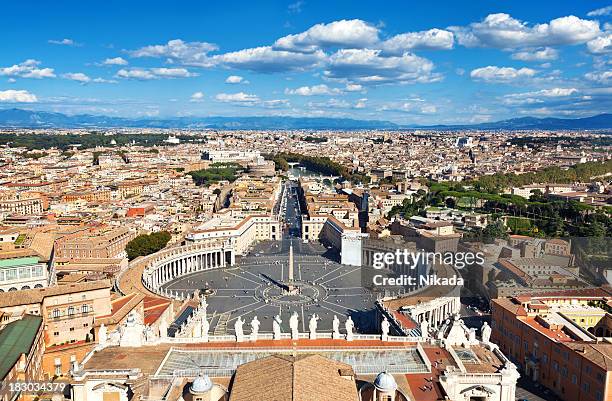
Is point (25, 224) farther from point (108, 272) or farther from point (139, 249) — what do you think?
point (108, 272)

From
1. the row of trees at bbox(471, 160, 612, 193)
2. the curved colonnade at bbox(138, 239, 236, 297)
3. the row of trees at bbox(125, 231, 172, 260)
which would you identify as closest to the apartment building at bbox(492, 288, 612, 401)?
the curved colonnade at bbox(138, 239, 236, 297)

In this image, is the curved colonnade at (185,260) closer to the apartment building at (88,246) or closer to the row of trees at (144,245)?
the row of trees at (144,245)

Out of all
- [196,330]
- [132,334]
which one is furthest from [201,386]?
[196,330]

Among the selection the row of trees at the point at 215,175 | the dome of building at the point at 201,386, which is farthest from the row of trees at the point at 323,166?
the dome of building at the point at 201,386

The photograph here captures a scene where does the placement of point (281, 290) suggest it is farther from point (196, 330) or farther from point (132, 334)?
point (132, 334)

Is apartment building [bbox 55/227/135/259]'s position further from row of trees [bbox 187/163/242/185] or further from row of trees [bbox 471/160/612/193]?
row of trees [bbox 471/160/612/193]

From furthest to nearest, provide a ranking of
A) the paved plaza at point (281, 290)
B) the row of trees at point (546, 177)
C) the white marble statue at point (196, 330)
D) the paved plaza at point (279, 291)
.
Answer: the row of trees at point (546, 177), the paved plaza at point (279, 291), the paved plaza at point (281, 290), the white marble statue at point (196, 330)

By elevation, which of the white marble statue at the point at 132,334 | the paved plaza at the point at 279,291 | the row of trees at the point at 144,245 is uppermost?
the white marble statue at the point at 132,334

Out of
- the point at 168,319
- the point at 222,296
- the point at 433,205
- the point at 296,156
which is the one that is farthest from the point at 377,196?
the point at 296,156
